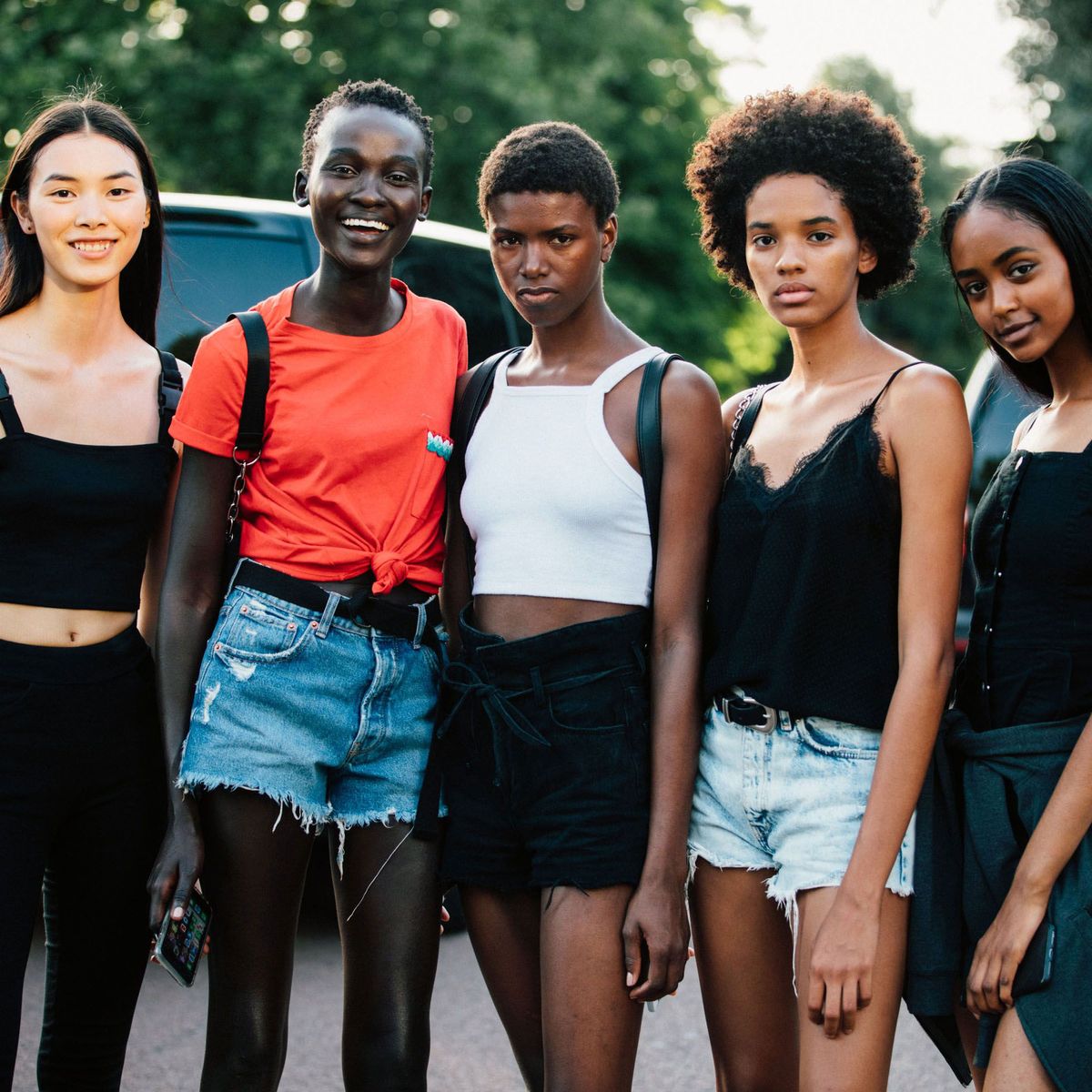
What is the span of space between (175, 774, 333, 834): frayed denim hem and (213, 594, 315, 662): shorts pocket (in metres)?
0.26

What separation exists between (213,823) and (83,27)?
14.7 metres

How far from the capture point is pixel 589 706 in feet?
9.24

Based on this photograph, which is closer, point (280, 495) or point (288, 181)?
point (280, 495)

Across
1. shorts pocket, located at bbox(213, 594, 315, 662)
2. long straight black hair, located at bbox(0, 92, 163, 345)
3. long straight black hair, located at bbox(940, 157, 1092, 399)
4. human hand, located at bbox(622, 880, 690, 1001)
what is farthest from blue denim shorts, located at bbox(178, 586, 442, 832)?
long straight black hair, located at bbox(940, 157, 1092, 399)

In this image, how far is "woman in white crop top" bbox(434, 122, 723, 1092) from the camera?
107 inches

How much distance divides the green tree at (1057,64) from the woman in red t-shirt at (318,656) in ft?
53.1

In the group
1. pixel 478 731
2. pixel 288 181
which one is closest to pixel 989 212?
pixel 478 731

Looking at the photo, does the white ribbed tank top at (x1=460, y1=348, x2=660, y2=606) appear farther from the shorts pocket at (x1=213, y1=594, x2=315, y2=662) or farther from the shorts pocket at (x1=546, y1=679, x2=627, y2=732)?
the shorts pocket at (x1=213, y1=594, x2=315, y2=662)

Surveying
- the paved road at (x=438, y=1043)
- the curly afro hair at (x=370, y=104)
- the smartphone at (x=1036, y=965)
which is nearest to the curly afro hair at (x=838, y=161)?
the curly afro hair at (x=370, y=104)

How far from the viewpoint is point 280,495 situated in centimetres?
305

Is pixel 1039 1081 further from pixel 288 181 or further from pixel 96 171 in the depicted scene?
pixel 288 181

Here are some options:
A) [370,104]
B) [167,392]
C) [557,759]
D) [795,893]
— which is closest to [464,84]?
[370,104]

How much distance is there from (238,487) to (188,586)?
0.24m

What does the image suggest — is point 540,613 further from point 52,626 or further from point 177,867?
point 52,626
